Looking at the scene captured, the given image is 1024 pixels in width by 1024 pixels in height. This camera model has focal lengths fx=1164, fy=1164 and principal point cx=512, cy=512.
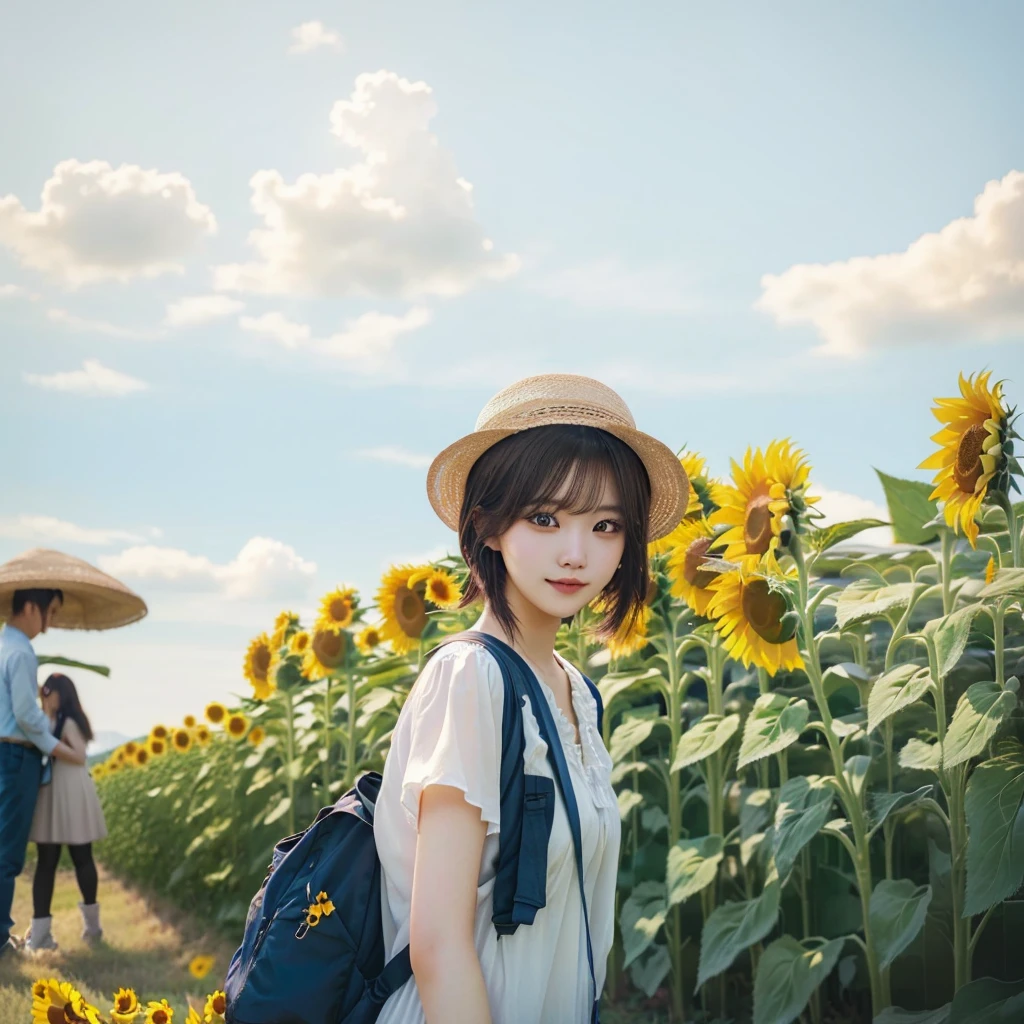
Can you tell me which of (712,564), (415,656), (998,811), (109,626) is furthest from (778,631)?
(109,626)

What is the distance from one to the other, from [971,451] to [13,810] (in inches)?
190

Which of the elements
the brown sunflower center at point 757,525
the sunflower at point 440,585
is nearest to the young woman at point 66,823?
the sunflower at point 440,585

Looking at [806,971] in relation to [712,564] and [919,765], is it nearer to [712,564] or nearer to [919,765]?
[919,765]

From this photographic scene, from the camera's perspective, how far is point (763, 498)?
2752 mm

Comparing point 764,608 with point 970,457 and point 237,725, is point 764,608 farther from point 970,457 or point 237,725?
point 237,725

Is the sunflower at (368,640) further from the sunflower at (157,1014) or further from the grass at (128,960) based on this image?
the sunflower at (157,1014)

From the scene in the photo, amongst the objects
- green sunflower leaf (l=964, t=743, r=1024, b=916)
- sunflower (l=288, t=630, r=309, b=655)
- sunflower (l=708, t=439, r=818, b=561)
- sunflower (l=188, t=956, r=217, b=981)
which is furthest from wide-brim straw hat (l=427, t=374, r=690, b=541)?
sunflower (l=288, t=630, r=309, b=655)

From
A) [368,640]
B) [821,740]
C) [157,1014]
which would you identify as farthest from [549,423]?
[368,640]

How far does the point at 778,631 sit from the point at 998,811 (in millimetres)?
626

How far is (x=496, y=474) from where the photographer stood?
184cm

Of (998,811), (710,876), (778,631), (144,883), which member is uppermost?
(778,631)

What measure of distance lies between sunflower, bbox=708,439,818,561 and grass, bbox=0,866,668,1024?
1.71m

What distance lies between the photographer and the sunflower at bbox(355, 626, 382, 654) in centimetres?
510

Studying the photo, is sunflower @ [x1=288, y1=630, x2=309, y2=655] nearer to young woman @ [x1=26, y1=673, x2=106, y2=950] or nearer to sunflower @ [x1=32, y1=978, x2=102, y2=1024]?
young woman @ [x1=26, y1=673, x2=106, y2=950]
